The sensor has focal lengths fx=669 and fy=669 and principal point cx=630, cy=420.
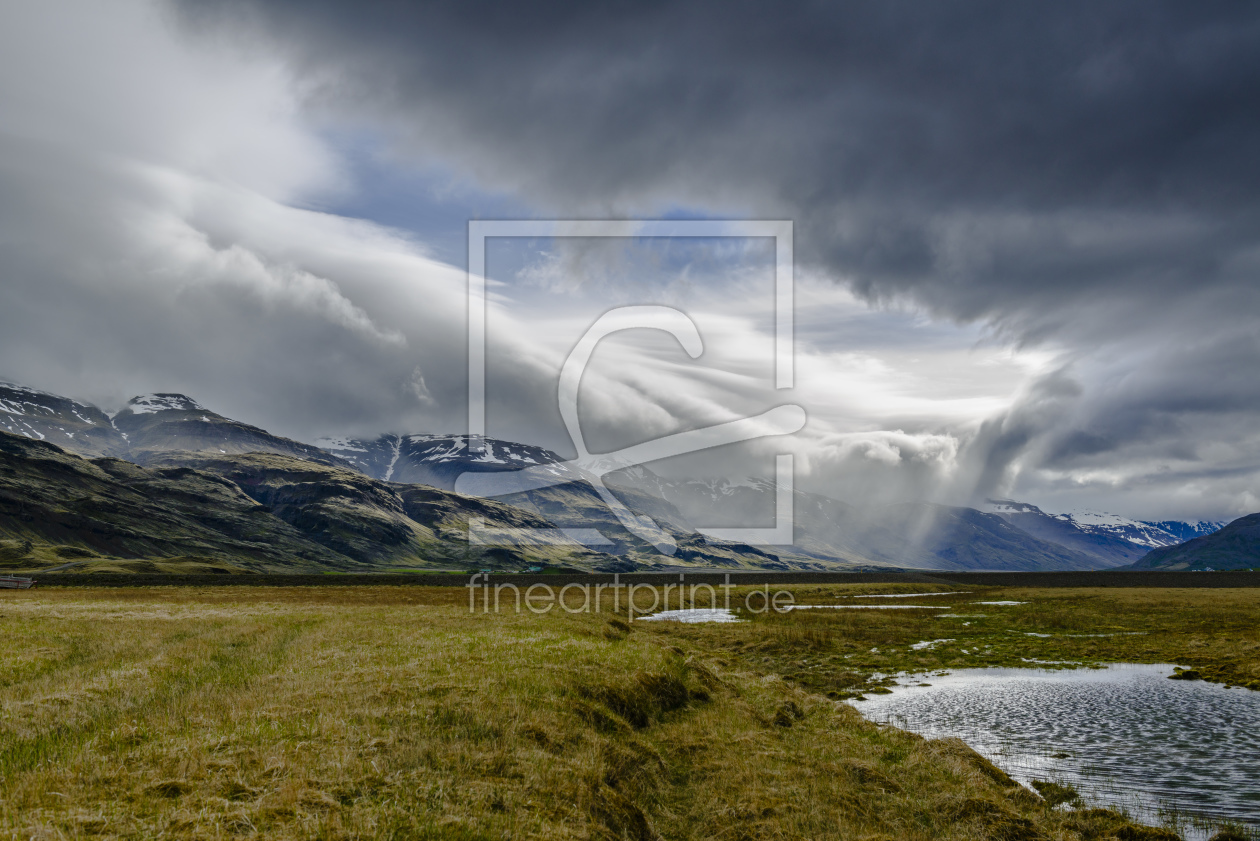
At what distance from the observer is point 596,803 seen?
14297mm

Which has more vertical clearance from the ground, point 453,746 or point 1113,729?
point 453,746

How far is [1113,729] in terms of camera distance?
27.8 meters

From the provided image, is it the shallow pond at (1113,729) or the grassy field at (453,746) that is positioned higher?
the grassy field at (453,746)

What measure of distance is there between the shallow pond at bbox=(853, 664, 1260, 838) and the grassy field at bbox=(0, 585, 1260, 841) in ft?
8.73

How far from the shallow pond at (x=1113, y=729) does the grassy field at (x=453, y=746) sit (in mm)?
2660

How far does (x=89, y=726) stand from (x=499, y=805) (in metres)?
11.9

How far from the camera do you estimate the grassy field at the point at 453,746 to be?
1190cm

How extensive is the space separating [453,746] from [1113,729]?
90.1 feet

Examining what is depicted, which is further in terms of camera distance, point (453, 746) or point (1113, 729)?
point (1113, 729)

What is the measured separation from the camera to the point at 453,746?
52.4ft

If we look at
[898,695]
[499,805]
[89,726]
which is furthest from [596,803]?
[898,695]

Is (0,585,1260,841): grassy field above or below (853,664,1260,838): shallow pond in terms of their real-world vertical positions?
above

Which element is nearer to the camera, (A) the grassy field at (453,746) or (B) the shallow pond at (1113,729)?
(A) the grassy field at (453,746)

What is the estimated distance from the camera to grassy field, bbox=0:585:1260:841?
11898 mm
